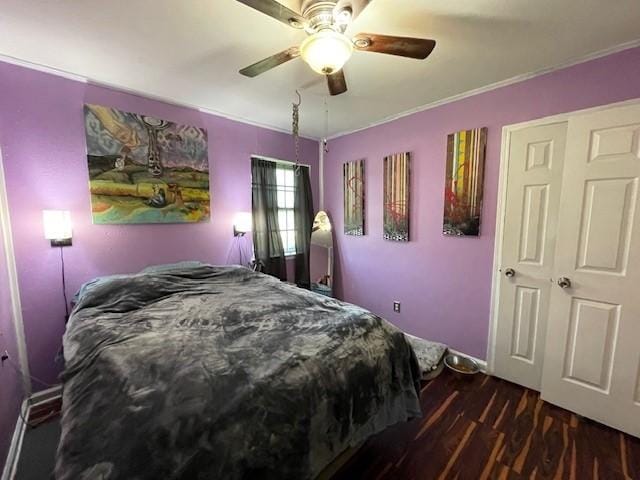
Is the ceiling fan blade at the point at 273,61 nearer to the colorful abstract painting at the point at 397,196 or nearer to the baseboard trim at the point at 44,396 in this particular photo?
the colorful abstract painting at the point at 397,196

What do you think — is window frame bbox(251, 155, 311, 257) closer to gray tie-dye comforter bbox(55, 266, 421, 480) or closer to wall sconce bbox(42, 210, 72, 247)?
gray tie-dye comforter bbox(55, 266, 421, 480)

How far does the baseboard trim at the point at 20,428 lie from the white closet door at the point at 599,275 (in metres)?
3.48

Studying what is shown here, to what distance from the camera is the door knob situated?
193 cm

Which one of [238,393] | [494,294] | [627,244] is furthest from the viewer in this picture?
[494,294]

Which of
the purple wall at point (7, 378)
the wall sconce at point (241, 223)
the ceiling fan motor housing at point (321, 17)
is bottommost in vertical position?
the purple wall at point (7, 378)

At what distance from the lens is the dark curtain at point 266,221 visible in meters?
3.24

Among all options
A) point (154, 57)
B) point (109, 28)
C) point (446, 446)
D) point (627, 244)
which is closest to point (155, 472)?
point (446, 446)

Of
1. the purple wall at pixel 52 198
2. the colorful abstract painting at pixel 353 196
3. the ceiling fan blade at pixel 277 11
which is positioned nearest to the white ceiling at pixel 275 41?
the purple wall at pixel 52 198

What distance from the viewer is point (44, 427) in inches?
72.2

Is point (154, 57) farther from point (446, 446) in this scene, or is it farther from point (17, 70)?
point (446, 446)

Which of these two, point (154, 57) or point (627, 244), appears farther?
point (154, 57)

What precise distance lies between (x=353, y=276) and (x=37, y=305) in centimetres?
303

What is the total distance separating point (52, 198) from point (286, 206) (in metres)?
2.20

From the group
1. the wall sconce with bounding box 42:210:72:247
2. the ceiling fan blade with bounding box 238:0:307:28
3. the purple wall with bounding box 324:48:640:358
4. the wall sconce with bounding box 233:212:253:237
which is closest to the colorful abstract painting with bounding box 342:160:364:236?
the purple wall with bounding box 324:48:640:358
